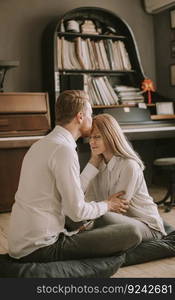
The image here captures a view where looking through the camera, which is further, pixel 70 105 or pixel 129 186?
pixel 129 186

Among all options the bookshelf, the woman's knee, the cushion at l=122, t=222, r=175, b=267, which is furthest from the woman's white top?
the bookshelf

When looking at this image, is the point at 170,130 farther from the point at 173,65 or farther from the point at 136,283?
the point at 136,283

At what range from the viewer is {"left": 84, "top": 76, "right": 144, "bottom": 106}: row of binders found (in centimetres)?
461

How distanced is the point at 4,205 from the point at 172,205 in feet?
5.05

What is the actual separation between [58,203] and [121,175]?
1.75 feet

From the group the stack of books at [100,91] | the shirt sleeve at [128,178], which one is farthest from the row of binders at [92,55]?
the shirt sleeve at [128,178]

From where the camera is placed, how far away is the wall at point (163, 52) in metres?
5.09

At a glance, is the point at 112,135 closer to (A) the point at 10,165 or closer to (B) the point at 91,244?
(B) the point at 91,244

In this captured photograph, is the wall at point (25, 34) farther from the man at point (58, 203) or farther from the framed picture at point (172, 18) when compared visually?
the man at point (58, 203)

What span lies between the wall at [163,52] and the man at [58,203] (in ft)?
10.6

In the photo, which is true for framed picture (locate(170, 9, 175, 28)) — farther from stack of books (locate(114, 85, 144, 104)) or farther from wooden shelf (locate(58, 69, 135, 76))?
stack of books (locate(114, 85, 144, 104))

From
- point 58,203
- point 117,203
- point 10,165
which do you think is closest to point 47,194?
point 58,203

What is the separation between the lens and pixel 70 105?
6.77 feet

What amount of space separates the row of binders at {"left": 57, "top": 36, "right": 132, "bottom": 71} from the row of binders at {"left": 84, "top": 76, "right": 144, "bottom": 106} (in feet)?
0.50
